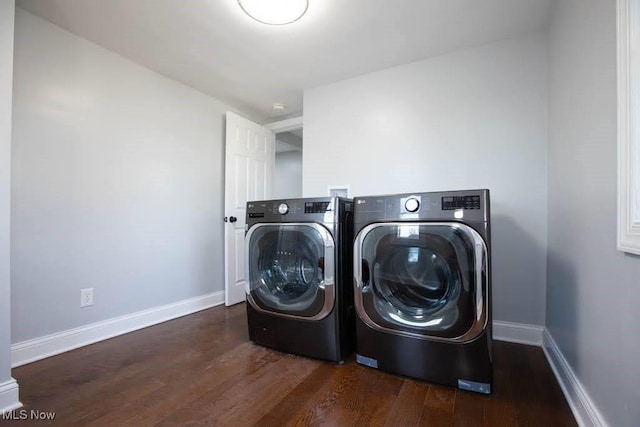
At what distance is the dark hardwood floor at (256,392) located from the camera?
117 cm

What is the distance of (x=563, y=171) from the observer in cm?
147

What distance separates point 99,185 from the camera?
1.99 metres

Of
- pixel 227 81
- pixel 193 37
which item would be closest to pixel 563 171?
pixel 193 37

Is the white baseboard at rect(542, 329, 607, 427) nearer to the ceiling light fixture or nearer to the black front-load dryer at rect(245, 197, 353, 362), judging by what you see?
the black front-load dryer at rect(245, 197, 353, 362)

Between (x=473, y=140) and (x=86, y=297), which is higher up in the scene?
(x=473, y=140)

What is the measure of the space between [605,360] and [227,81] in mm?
2956

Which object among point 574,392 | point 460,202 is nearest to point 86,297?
point 460,202

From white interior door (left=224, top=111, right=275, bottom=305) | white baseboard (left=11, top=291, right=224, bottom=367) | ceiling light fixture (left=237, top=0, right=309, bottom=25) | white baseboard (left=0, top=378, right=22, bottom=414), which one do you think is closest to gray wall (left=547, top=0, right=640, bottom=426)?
ceiling light fixture (left=237, top=0, right=309, bottom=25)

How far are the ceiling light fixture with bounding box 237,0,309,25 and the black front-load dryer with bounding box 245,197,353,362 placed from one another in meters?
1.06

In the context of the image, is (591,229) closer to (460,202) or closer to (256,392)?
(460,202)

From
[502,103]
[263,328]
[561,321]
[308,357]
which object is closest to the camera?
[561,321]

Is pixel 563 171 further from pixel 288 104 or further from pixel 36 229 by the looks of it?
pixel 36 229

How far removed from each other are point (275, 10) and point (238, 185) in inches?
67.9

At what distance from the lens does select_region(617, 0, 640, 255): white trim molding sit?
790 mm
